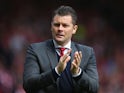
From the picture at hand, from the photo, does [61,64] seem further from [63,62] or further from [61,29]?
[61,29]

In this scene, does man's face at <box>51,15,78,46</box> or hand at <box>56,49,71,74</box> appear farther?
man's face at <box>51,15,78,46</box>

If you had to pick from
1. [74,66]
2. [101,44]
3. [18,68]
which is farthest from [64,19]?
[101,44]

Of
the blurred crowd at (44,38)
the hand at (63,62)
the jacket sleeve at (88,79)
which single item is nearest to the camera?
the hand at (63,62)

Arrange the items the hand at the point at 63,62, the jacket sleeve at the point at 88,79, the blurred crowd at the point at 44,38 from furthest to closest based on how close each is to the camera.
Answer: the blurred crowd at the point at 44,38, the jacket sleeve at the point at 88,79, the hand at the point at 63,62

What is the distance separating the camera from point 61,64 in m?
3.52

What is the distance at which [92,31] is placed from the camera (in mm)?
8039

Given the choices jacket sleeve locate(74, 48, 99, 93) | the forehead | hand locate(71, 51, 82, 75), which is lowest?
jacket sleeve locate(74, 48, 99, 93)

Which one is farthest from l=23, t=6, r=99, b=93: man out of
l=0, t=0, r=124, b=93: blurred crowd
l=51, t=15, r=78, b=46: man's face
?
l=0, t=0, r=124, b=93: blurred crowd

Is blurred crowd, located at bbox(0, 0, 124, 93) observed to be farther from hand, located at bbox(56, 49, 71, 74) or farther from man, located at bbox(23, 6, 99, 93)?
hand, located at bbox(56, 49, 71, 74)

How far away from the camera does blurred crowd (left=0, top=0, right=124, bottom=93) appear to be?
7359mm

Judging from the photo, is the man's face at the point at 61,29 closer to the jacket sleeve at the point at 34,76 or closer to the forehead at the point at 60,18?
the forehead at the point at 60,18

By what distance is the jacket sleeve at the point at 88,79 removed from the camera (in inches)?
144

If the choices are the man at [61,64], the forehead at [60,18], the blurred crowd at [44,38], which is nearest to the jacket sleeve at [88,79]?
the man at [61,64]

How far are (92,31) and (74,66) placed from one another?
14.8 ft
